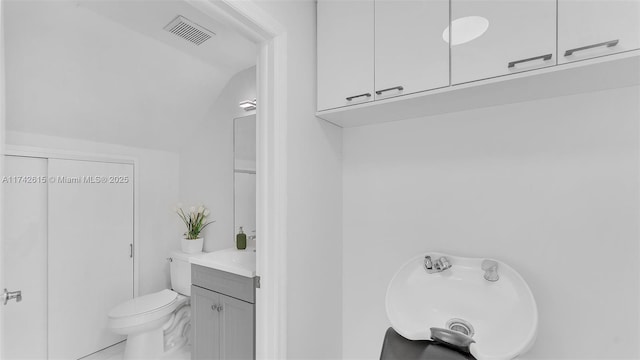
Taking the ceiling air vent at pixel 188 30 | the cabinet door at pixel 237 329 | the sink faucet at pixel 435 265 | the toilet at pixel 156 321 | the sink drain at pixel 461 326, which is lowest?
the toilet at pixel 156 321

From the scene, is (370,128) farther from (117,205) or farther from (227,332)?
(117,205)

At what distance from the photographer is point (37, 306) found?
2055 mm

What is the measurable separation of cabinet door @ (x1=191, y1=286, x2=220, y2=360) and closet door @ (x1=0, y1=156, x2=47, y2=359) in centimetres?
115

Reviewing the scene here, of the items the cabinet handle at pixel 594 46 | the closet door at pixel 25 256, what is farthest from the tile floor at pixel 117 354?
the cabinet handle at pixel 594 46

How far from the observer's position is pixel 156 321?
2135mm

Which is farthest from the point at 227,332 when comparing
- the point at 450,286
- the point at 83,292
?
the point at 83,292

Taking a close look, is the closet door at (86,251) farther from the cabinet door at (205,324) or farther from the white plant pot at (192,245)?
the cabinet door at (205,324)

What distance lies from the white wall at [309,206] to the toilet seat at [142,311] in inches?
49.6

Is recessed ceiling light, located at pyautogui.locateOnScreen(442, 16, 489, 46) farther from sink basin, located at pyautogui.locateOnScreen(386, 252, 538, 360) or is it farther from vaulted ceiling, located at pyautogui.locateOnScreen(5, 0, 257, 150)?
vaulted ceiling, located at pyautogui.locateOnScreen(5, 0, 257, 150)

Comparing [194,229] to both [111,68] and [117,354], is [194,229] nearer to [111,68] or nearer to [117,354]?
[117,354]

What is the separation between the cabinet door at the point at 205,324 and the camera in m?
1.75

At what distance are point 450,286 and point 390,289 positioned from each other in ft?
0.92

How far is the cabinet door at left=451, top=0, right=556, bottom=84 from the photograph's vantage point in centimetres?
105

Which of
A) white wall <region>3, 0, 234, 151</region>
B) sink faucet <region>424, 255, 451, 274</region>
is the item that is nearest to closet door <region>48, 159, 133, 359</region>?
white wall <region>3, 0, 234, 151</region>
